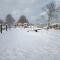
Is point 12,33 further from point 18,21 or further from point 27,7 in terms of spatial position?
point 27,7

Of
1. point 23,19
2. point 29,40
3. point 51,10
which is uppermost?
point 51,10

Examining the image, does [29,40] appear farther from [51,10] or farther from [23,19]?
[51,10]

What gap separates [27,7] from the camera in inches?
73.7

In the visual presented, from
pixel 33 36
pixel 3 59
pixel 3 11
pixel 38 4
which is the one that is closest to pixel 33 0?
pixel 38 4

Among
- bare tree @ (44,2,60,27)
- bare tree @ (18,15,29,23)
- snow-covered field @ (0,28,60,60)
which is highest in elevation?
bare tree @ (44,2,60,27)

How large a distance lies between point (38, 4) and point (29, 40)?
0.61 m

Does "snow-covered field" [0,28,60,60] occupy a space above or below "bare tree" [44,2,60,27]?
below

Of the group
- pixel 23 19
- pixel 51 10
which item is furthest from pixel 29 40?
pixel 51 10

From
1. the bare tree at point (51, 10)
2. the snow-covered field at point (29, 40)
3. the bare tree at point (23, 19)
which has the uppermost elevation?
the bare tree at point (51, 10)

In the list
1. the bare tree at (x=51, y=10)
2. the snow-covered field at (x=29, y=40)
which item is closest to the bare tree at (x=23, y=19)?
the snow-covered field at (x=29, y=40)

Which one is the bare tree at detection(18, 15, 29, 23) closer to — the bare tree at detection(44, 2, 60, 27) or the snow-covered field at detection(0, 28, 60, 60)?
the snow-covered field at detection(0, 28, 60, 60)

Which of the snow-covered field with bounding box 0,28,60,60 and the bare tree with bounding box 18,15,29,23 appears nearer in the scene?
the snow-covered field with bounding box 0,28,60,60

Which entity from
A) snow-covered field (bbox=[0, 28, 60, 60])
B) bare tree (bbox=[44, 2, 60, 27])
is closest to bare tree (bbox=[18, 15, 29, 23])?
snow-covered field (bbox=[0, 28, 60, 60])

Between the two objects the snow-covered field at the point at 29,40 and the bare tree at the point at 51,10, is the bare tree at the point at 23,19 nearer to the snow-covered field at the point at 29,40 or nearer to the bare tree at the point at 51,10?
the snow-covered field at the point at 29,40
